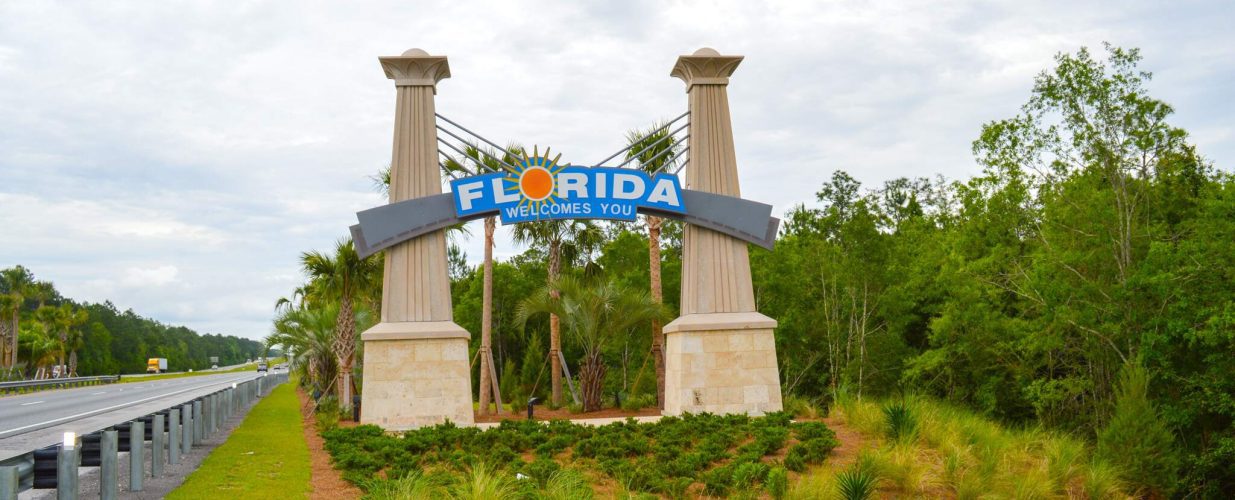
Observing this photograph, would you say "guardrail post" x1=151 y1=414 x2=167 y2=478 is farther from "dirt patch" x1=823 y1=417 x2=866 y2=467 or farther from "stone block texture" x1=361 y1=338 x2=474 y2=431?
"dirt patch" x1=823 y1=417 x2=866 y2=467

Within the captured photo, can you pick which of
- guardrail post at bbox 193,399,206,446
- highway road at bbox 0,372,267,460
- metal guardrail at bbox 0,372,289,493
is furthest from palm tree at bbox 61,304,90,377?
metal guardrail at bbox 0,372,289,493

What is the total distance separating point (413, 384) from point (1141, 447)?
628 inches

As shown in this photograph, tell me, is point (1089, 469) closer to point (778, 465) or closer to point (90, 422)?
point (778, 465)

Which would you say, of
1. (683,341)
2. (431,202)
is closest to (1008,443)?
(683,341)

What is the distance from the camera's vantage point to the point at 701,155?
2186 centimetres

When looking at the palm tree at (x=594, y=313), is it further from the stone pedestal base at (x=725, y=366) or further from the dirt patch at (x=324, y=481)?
the dirt patch at (x=324, y=481)

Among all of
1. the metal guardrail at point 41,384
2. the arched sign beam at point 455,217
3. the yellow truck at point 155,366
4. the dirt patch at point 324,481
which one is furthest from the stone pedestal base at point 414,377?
the yellow truck at point 155,366

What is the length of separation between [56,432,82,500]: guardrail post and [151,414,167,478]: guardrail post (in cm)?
345

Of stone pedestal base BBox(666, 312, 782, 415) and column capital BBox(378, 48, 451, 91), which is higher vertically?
column capital BBox(378, 48, 451, 91)

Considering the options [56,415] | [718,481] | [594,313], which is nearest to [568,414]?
[594,313]

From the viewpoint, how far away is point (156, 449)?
12539 mm

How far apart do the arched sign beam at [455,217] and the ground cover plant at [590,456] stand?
4482mm

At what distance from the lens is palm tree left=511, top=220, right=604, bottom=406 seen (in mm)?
28656

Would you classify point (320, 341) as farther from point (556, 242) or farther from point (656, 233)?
point (656, 233)
